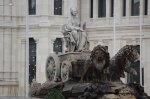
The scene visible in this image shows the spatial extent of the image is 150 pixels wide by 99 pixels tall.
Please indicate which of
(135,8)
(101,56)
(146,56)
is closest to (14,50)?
(135,8)

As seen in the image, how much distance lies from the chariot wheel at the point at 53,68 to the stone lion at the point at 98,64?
249 cm

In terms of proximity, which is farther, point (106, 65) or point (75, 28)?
point (75, 28)

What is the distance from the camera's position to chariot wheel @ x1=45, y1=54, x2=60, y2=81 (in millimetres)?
33094

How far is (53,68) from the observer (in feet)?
110

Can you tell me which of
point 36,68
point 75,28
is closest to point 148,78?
point 36,68

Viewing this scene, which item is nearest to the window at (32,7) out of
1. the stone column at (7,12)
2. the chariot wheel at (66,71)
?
the stone column at (7,12)

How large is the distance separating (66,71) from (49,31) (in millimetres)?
44896

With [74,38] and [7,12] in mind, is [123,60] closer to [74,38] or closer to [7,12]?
[74,38]

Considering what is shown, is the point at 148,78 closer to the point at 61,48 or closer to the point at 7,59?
the point at 61,48

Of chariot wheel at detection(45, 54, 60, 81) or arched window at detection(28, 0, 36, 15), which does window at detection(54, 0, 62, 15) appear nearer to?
arched window at detection(28, 0, 36, 15)

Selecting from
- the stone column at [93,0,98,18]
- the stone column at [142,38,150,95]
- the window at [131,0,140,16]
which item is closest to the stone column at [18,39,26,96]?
the stone column at [93,0,98,18]

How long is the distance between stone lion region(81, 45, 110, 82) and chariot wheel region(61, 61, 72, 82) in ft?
3.34

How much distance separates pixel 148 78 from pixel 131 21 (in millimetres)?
6038

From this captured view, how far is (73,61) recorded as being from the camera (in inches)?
1259
